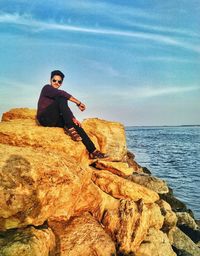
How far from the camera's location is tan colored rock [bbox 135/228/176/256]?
31.2ft

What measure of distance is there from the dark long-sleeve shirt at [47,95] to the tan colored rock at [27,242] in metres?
4.34

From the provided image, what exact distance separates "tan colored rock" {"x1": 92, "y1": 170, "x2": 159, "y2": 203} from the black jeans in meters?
1.02

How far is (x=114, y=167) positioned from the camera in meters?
11.8

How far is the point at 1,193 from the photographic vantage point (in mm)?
7223

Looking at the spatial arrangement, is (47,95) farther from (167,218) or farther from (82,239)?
(167,218)

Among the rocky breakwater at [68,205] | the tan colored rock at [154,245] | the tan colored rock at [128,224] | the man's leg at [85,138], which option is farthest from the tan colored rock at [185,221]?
the man's leg at [85,138]

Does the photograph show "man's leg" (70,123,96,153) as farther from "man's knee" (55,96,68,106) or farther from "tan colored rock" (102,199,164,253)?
"tan colored rock" (102,199,164,253)

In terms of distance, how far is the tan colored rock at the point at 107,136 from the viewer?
12.8m

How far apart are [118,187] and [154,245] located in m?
2.07

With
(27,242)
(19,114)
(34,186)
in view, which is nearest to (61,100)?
(34,186)

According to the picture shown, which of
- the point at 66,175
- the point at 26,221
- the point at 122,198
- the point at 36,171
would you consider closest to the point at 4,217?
the point at 26,221

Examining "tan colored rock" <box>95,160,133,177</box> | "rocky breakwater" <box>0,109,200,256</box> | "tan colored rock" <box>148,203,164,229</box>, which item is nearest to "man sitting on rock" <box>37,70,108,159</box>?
"rocky breakwater" <box>0,109,200,256</box>

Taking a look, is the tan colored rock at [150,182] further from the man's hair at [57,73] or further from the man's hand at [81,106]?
the man's hair at [57,73]

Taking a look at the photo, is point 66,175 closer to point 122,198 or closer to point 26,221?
point 26,221
